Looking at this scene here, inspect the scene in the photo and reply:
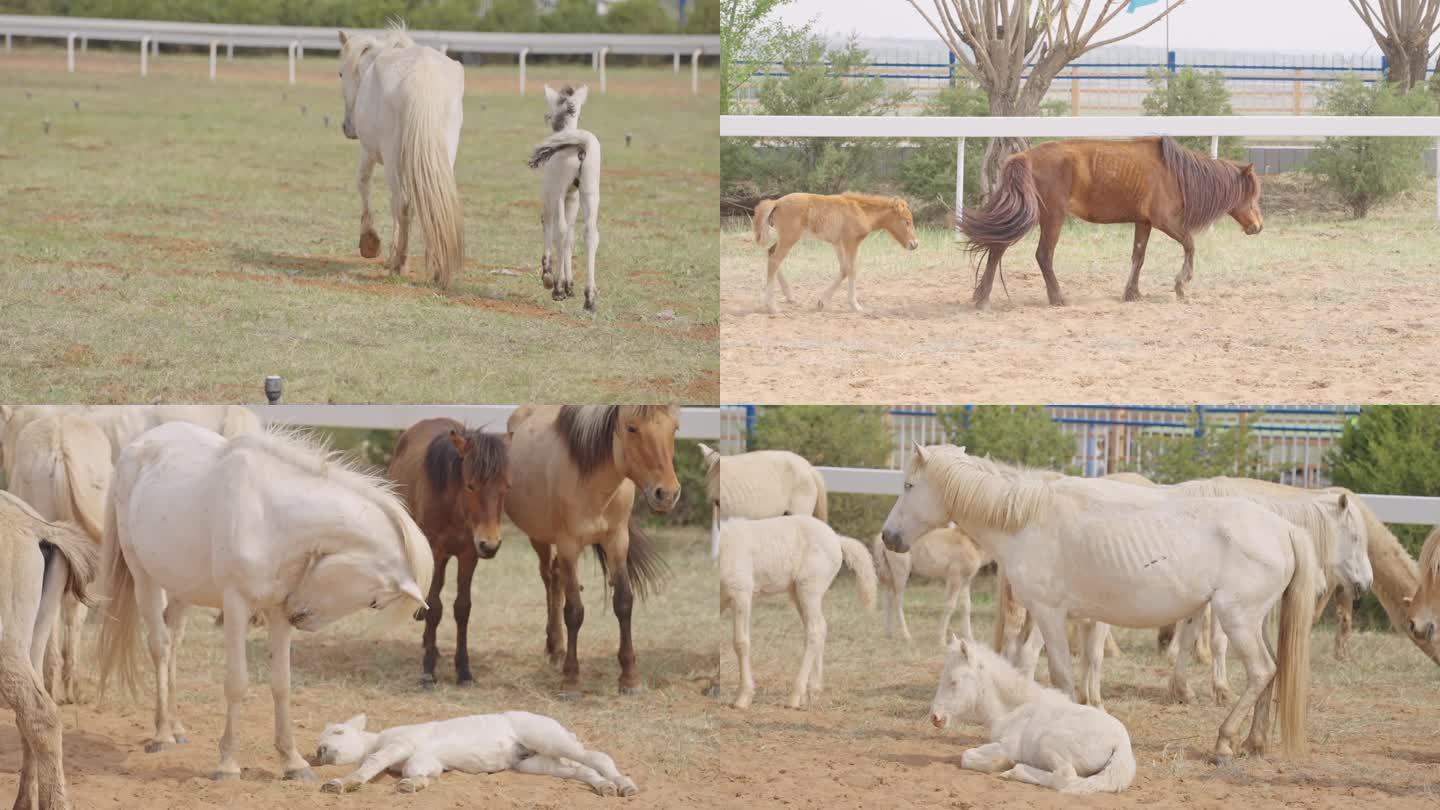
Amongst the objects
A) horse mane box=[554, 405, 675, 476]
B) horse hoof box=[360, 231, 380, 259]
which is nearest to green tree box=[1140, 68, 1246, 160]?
horse hoof box=[360, 231, 380, 259]

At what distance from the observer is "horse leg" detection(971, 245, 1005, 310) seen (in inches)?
473

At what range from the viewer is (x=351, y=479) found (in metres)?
6.58

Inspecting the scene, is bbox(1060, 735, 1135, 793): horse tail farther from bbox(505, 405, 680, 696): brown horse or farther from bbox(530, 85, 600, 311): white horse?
bbox(530, 85, 600, 311): white horse

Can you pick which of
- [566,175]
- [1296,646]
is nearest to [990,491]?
[1296,646]

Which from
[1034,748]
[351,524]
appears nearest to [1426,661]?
[1034,748]

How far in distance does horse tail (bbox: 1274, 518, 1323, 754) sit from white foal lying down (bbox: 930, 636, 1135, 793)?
3.20ft

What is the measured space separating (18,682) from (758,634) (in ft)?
19.0

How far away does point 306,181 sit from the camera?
15711 mm

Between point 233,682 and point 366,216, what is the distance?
17.0 ft

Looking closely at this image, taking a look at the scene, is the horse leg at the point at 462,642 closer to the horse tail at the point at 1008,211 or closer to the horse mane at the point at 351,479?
the horse mane at the point at 351,479

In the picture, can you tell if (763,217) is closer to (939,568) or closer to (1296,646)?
(939,568)

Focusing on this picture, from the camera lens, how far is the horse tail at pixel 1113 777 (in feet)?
21.8

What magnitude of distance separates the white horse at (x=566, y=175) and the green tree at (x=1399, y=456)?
6191 millimetres

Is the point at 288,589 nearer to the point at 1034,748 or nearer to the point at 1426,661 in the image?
the point at 1034,748
